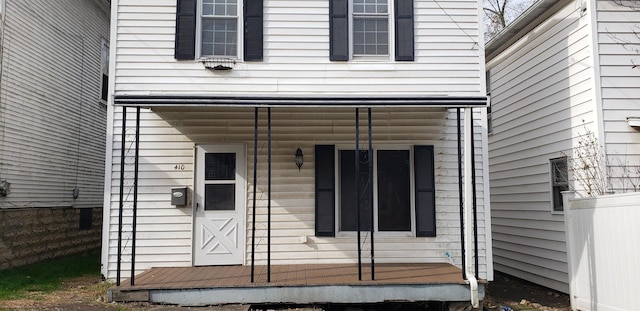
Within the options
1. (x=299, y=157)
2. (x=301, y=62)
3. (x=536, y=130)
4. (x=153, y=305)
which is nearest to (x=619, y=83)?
(x=536, y=130)

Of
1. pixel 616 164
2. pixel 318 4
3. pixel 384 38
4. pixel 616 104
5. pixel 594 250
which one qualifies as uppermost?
pixel 318 4

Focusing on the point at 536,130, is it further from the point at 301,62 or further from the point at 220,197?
the point at 220,197

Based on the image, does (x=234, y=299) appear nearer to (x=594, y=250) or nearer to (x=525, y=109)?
(x=594, y=250)

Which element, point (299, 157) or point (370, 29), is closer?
point (299, 157)

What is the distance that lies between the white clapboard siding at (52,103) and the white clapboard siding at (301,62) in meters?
2.66

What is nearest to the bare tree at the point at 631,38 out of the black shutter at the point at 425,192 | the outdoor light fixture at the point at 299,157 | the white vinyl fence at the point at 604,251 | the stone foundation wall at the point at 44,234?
the white vinyl fence at the point at 604,251

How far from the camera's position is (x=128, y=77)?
7.75 m

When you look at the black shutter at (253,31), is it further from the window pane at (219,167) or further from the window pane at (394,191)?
the window pane at (394,191)

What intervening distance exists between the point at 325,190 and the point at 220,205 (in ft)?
5.55

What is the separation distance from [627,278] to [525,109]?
13.8 feet

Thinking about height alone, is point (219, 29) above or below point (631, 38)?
above

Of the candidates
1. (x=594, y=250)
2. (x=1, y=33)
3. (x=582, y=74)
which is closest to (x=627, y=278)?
(x=594, y=250)

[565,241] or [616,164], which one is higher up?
[616,164]

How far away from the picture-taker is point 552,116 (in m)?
8.41
